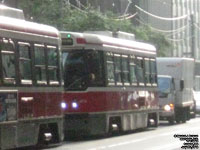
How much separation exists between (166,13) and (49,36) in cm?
6316

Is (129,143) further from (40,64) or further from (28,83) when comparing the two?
(28,83)

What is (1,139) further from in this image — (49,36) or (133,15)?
(133,15)

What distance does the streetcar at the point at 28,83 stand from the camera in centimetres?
1625

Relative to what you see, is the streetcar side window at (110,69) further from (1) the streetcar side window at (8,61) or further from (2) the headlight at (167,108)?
(2) the headlight at (167,108)

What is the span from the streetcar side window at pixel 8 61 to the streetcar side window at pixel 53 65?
2397 millimetres

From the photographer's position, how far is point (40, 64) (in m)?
18.4

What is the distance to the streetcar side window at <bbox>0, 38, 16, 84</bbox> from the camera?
1615 centimetres

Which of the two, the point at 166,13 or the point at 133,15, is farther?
the point at 166,13

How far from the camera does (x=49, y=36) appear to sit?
1911cm

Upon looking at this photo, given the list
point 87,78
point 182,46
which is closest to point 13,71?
point 87,78

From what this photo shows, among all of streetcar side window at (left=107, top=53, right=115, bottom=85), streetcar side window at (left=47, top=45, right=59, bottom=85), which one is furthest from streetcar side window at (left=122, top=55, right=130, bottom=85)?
streetcar side window at (left=47, top=45, right=59, bottom=85)

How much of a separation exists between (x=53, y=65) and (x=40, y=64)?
990mm

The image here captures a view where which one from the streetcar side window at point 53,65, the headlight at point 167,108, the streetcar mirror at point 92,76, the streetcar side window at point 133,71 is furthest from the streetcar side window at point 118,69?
the headlight at point 167,108

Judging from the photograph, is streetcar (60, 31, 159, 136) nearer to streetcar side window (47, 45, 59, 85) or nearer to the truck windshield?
streetcar side window (47, 45, 59, 85)
